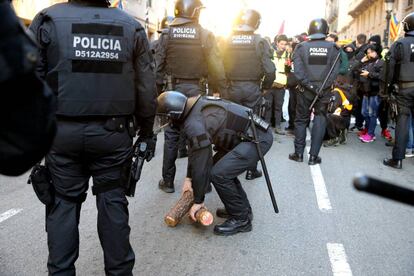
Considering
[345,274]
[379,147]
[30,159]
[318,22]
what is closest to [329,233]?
[345,274]

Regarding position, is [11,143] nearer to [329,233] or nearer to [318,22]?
[329,233]

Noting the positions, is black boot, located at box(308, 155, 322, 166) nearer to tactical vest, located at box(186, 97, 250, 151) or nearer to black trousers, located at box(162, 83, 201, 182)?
black trousers, located at box(162, 83, 201, 182)

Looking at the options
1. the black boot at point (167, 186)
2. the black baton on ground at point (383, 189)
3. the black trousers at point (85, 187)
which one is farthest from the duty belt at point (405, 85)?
the black baton on ground at point (383, 189)

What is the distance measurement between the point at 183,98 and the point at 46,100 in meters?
2.30

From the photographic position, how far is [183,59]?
508 cm

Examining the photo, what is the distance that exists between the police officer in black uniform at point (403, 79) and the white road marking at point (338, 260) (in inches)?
124

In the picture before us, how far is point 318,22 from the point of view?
21.3 ft

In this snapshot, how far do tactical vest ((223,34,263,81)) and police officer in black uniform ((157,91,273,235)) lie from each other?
6.94 ft

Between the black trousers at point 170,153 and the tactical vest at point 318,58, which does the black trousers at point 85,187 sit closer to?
the black trousers at point 170,153

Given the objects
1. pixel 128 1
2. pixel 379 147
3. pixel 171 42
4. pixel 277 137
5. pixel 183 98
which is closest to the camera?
pixel 183 98

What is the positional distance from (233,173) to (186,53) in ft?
5.93

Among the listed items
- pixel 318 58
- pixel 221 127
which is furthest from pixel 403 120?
pixel 221 127

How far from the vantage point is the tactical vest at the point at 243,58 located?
589 centimetres

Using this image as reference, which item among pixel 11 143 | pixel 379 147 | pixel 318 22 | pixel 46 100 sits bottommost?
pixel 379 147
